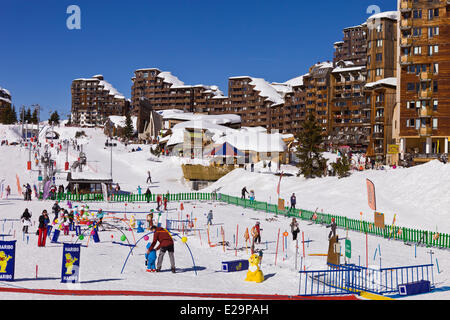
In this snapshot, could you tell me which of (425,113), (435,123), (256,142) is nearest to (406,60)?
(425,113)

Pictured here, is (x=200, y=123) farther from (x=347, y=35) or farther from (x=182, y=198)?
(x=347, y=35)

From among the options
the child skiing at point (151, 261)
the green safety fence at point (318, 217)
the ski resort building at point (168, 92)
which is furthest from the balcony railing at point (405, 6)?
the ski resort building at point (168, 92)

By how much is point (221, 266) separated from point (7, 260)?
7700mm

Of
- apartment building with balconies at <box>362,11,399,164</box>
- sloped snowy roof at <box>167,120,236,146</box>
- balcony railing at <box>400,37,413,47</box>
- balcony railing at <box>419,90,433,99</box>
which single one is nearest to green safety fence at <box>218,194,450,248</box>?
balcony railing at <box>419,90,433,99</box>

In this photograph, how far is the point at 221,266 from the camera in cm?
1895

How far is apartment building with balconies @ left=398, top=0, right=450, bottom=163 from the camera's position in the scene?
58.2 metres

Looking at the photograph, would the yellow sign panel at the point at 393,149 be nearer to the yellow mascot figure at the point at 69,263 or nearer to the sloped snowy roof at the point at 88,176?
the sloped snowy roof at the point at 88,176

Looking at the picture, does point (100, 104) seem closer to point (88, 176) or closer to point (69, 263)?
A: point (88, 176)

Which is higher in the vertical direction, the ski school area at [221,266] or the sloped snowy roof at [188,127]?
the sloped snowy roof at [188,127]

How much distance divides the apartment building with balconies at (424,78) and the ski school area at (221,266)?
31.0m

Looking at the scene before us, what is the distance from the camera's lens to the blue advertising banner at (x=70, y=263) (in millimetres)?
14508

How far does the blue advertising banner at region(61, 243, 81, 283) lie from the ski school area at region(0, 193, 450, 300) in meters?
0.03
